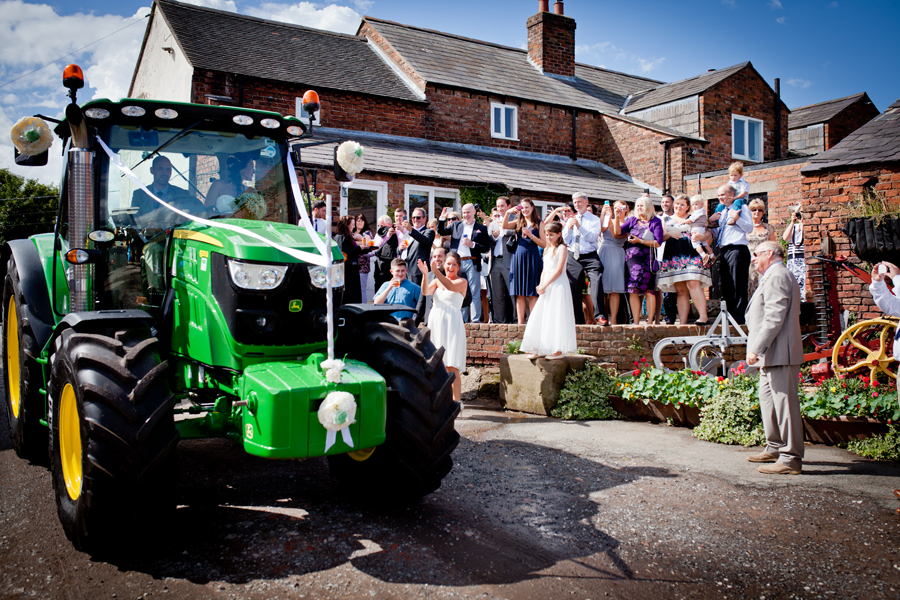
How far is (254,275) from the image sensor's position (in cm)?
393

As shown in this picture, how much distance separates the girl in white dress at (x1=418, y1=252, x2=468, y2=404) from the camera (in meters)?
8.08

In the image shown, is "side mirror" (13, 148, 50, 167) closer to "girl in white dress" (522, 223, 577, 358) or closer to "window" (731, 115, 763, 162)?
"girl in white dress" (522, 223, 577, 358)

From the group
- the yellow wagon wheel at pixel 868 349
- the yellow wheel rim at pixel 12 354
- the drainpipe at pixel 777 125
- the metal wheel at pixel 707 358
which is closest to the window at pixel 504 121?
the drainpipe at pixel 777 125

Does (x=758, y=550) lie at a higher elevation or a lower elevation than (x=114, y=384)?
lower

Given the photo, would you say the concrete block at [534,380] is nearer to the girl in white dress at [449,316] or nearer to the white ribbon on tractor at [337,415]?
the girl in white dress at [449,316]

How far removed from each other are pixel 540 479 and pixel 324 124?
1544 cm

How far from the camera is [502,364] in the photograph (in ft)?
29.1

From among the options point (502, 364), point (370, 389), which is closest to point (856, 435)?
point (502, 364)

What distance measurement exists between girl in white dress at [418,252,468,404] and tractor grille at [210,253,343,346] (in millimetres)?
3950

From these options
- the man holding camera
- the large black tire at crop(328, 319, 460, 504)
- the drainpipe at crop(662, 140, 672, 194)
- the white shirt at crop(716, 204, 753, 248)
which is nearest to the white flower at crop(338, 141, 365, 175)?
the large black tire at crop(328, 319, 460, 504)

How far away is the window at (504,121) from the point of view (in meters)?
21.9

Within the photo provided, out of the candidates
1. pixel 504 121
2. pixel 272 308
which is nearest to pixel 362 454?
pixel 272 308

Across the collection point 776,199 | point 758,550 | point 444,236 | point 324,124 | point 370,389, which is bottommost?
point 758,550

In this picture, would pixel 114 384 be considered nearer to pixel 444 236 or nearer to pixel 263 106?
pixel 444 236
